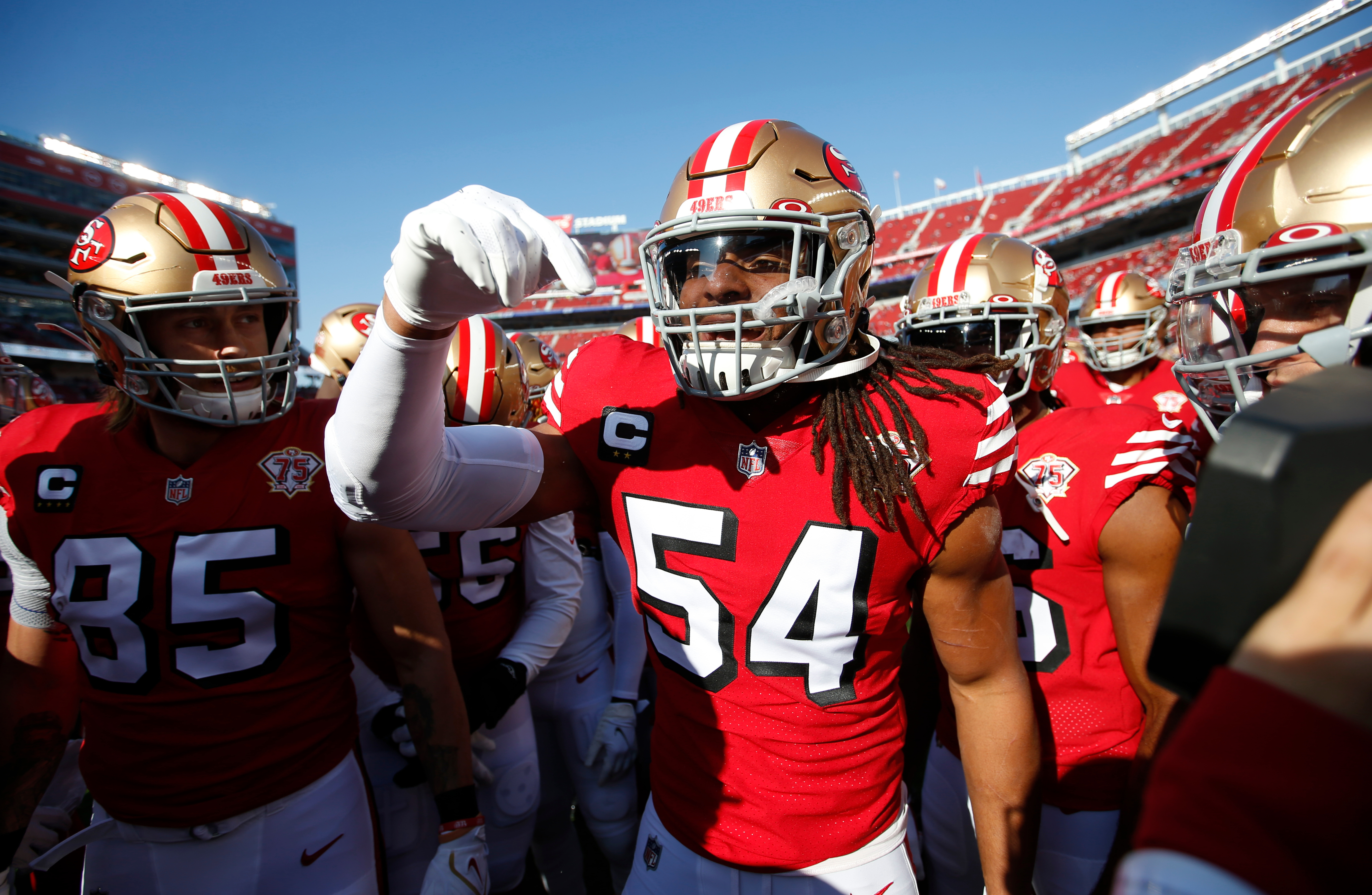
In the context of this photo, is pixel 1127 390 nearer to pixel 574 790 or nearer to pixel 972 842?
pixel 972 842

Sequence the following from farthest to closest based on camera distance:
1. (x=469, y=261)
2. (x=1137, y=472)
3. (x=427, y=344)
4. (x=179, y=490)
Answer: (x=179, y=490) → (x=1137, y=472) → (x=427, y=344) → (x=469, y=261)

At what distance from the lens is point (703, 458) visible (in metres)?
1.49

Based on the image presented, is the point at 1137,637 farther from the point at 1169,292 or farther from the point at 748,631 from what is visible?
the point at 748,631

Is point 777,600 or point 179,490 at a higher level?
point 179,490

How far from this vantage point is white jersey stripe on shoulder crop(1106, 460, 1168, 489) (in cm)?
168

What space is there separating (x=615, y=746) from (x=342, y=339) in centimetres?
256

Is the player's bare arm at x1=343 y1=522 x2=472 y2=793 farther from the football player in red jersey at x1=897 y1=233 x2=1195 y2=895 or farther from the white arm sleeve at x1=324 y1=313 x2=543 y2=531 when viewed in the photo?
the football player in red jersey at x1=897 y1=233 x2=1195 y2=895

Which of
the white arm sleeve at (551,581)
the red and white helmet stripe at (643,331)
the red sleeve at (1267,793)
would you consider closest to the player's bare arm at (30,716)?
the white arm sleeve at (551,581)

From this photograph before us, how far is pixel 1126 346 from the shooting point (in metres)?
5.10

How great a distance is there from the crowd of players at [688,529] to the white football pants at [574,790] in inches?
32.7

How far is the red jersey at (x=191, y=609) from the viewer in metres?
1.71

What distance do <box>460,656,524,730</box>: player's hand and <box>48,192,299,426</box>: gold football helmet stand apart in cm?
117

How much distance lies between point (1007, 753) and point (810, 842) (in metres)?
0.49

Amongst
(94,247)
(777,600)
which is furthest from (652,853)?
(94,247)
